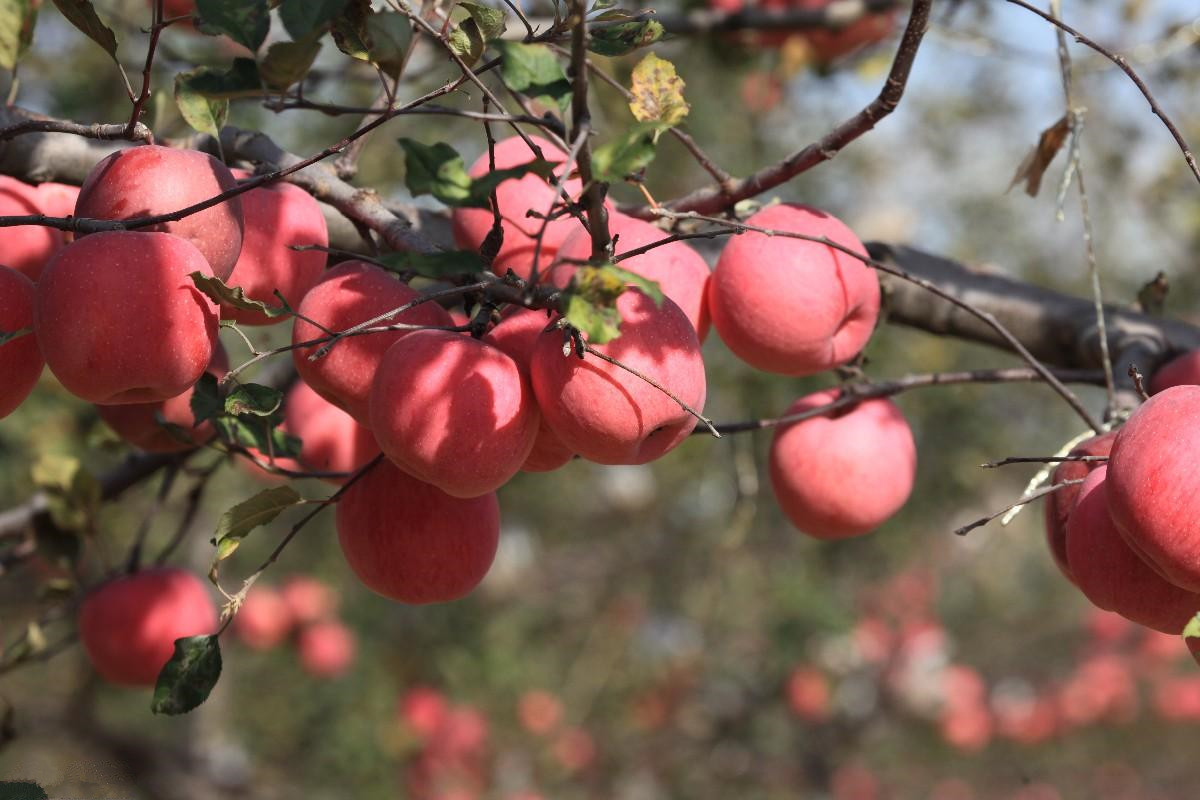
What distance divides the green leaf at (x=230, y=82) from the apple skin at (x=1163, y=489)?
0.61m

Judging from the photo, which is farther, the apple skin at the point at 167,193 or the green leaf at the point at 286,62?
the apple skin at the point at 167,193

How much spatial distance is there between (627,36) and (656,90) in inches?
2.0

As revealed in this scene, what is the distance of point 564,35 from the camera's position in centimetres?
72

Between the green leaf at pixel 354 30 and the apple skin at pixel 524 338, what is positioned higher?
the green leaf at pixel 354 30

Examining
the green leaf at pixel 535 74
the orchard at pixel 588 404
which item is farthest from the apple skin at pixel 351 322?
the green leaf at pixel 535 74

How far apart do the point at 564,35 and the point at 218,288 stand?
30 centimetres

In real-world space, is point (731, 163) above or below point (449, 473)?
below

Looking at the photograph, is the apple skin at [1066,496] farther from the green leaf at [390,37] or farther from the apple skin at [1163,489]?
the green leaf at [390,37]

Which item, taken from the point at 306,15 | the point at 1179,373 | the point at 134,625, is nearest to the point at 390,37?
the point at 306,15

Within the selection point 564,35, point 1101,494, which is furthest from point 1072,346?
point 564,35

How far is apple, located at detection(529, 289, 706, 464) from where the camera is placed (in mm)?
686

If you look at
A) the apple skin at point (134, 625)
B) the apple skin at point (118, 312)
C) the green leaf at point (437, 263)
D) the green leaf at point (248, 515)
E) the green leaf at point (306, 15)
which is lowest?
the apple skin at point (134, 625)

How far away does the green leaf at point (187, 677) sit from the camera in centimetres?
84

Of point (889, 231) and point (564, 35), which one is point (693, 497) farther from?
point (564, 35)
